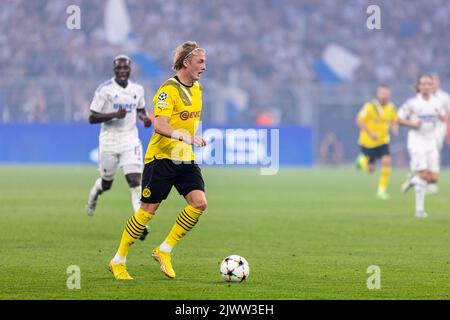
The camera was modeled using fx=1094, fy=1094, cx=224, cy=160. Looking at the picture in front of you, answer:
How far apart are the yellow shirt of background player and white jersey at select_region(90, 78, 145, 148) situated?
34.4ft

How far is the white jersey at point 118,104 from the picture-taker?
15.1 meters

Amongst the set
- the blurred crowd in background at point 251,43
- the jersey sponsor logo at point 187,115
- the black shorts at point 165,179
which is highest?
the blurred crowd in background at point 251,43

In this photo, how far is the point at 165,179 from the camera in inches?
416

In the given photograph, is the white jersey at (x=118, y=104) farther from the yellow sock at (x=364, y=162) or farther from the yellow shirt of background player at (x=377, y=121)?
the yellow sock at (x=364, y=162)

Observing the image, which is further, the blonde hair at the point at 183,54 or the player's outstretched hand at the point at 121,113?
the player's outstretched hand at the point at 121,113

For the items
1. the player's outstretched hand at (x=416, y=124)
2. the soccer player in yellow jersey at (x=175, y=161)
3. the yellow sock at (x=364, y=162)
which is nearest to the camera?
the soccer player in yellow jersey at (x=175, y=161)

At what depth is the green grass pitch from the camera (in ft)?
32.0

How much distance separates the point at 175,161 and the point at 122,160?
473cm

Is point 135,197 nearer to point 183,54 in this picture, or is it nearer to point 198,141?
point 183,54

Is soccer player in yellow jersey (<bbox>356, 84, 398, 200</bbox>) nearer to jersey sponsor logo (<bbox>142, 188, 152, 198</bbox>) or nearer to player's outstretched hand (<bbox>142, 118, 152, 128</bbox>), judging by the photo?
player's outstretched hand (<bbox>142, 118, 152, 128</bbox>)

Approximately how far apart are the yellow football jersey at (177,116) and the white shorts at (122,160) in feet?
14.4

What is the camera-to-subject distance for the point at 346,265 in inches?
460

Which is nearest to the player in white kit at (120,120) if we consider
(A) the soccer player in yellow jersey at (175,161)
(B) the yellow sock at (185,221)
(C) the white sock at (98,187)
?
(C) the white sock at (98,187)
